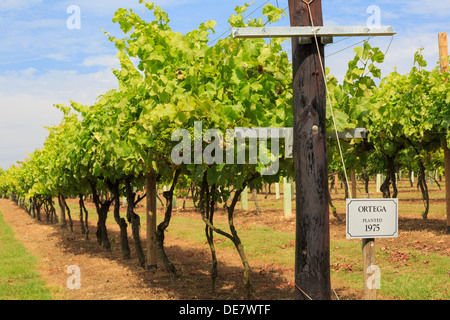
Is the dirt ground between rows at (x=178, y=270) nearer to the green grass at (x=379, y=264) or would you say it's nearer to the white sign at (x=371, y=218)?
the green grass at (x=379, y=264)

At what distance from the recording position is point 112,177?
45.9 feet

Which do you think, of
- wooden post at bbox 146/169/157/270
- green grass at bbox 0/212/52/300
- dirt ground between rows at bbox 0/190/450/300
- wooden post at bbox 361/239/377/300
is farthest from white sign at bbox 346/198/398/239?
wooden post at bbox 146/169/157/270

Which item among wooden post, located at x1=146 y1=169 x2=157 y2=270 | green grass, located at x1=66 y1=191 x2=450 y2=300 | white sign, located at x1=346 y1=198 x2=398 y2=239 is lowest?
green grass, located at x1=66 y1=191 x2=450 y2=300

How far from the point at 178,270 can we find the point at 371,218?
26.6ft

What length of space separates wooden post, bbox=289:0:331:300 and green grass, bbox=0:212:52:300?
Answer: 6650 mm

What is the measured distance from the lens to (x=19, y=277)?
40.9ft

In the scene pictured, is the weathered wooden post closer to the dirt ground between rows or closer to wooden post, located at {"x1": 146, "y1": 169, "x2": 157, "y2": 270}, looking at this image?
the dirt ground between rows


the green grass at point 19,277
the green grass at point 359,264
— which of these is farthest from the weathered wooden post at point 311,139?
the green grass at point 19,277

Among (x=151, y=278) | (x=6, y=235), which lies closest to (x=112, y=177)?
(x=151, y=278)

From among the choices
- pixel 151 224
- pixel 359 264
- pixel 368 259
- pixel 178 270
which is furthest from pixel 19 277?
pixel 368 259

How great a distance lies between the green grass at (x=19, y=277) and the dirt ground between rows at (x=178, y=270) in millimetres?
281

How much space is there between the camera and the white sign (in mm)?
4467

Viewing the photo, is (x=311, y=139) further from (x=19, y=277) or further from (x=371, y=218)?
(x=19, y=277)
